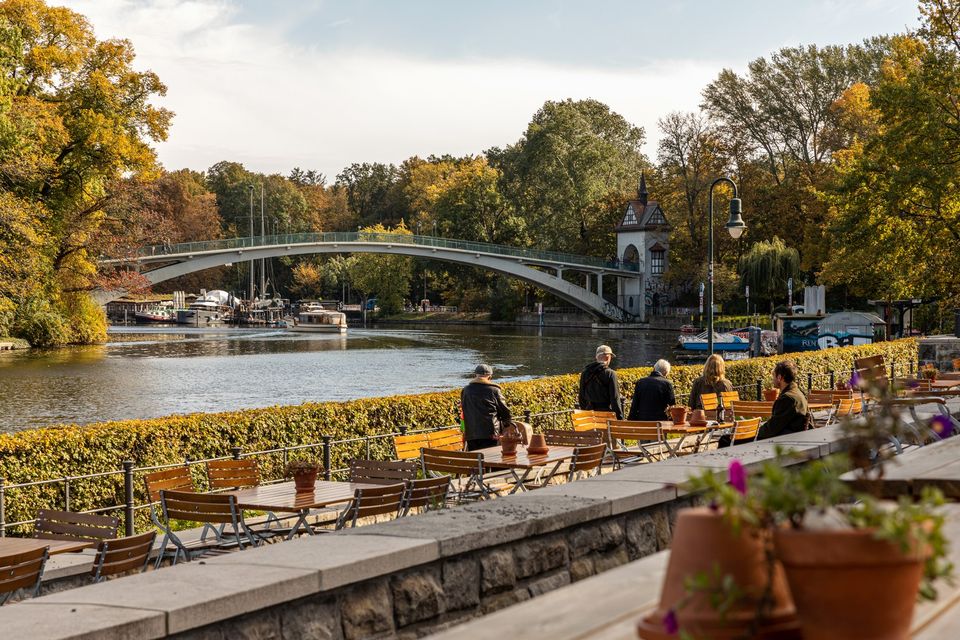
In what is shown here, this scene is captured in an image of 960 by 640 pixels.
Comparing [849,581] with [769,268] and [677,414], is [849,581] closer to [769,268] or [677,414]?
[677,414]

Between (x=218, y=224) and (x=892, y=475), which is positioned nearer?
(x=892, y=475)

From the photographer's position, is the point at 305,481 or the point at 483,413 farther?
the point at 483,413

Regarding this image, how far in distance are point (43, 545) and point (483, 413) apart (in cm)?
490

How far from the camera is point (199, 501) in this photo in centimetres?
704

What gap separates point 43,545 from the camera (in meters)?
6.72

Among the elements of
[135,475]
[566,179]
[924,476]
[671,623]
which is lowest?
[135,475]

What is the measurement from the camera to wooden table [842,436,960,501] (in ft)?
14.1

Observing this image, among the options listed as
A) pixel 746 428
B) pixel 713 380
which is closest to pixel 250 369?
pixel 713 380

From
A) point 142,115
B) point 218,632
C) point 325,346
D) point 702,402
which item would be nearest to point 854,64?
point 325,346

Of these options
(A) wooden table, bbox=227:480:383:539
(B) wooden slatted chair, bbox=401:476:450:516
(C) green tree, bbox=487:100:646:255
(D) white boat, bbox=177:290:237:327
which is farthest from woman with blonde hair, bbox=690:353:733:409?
(D) white boat, bbox=177:290:237:327

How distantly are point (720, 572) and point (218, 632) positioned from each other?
7.15ft

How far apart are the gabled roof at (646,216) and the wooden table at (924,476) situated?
250ft

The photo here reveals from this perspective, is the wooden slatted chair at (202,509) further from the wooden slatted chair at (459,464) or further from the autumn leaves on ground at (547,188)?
the autumn leaves on ground at (547,188)

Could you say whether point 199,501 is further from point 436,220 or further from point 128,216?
point 436,220
